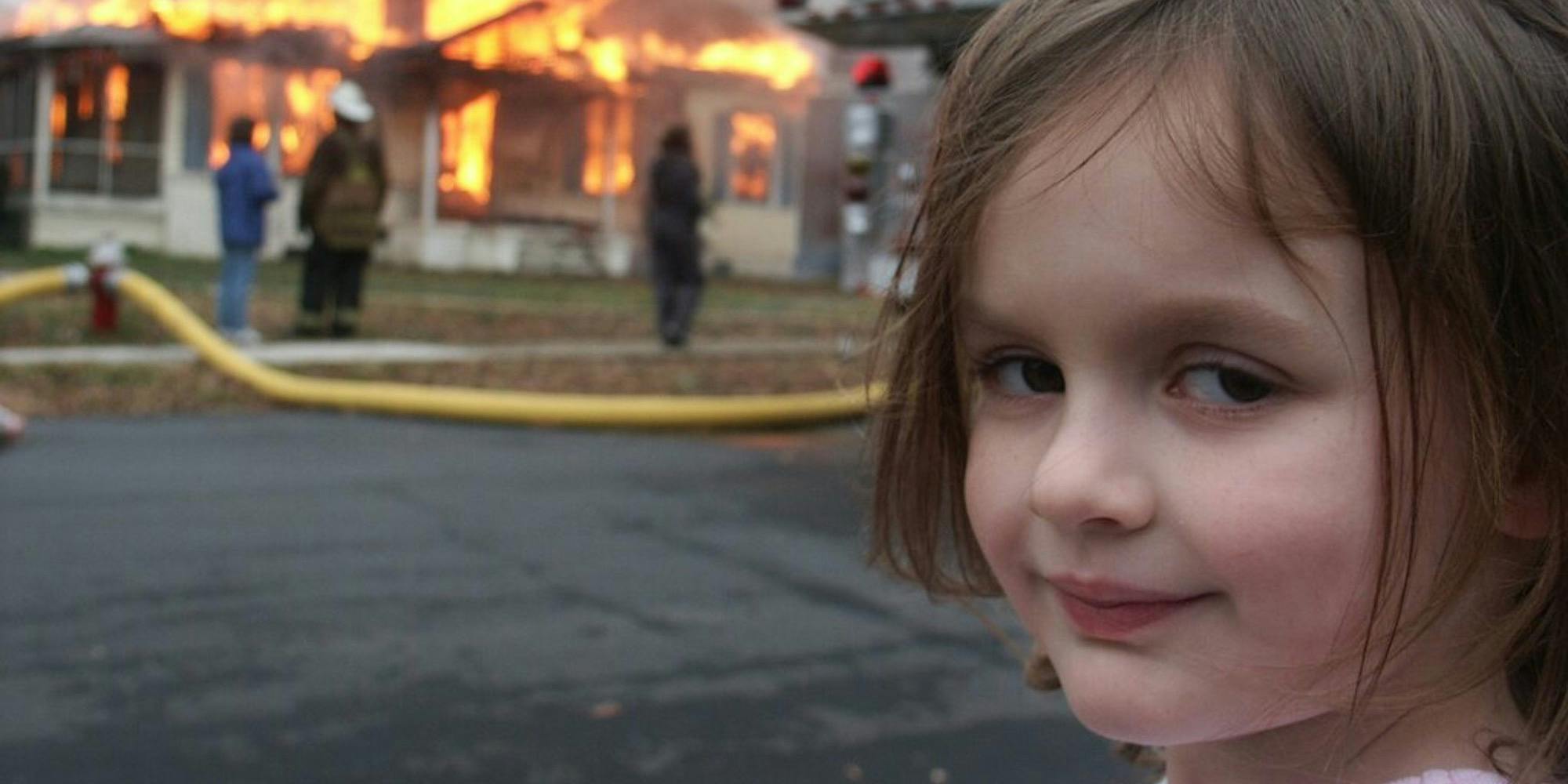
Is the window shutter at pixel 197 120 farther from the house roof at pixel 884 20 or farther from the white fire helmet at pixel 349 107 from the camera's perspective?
the house roof at pixel 884 20

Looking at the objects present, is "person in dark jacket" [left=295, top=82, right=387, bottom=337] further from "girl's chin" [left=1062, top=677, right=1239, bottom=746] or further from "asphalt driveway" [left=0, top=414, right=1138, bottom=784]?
"girl's chin" [left=1062, top=677, right=1239, bottom=746]

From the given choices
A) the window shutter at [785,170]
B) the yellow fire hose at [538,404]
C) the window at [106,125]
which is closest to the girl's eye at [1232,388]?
the yellow fire hose at [538,404]

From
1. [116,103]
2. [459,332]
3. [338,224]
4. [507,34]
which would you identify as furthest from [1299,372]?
[116,103]

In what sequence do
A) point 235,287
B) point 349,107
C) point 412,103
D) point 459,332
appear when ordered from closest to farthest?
point 235,287 → point 349,107 → point 459,332 → point 412,103

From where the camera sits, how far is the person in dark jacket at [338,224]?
13.4 m

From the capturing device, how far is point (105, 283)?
12.3m

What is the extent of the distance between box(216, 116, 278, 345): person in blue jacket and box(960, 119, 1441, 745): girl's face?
1193 cm

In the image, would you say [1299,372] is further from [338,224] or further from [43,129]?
[43,129]

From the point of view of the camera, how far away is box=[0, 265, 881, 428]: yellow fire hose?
898 centimetres

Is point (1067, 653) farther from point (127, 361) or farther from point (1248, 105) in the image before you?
point (127, 361)

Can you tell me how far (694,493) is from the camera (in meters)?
7.01

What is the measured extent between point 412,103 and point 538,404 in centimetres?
2056

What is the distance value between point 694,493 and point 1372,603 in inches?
236

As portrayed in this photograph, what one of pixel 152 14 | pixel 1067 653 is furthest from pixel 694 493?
pixel 152 14
